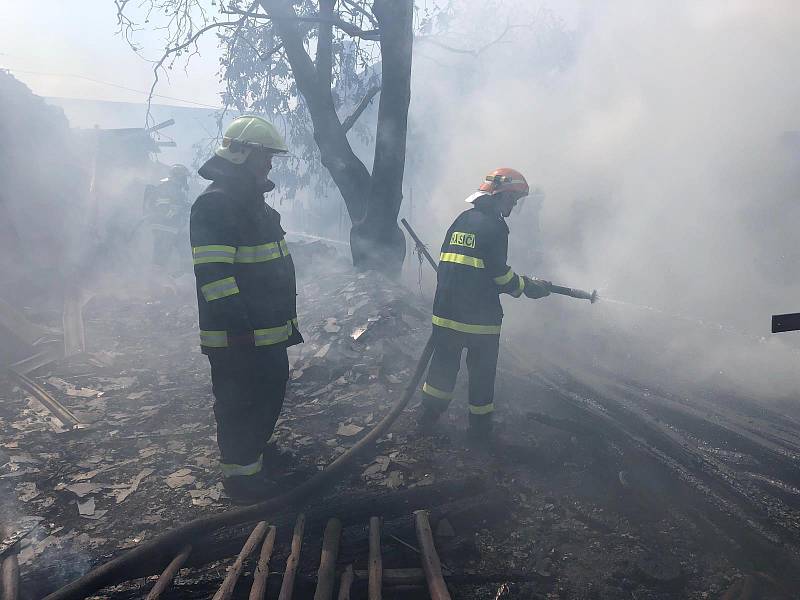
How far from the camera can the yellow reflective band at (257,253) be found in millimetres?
3432

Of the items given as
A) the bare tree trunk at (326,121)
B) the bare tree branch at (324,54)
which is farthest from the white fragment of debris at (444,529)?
the bare tree branch at (324,54)

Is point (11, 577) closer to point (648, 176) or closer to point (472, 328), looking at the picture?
point (472, 328)

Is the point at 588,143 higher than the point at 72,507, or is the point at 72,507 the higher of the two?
the point at 588,143

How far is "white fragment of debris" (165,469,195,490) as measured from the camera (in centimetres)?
391

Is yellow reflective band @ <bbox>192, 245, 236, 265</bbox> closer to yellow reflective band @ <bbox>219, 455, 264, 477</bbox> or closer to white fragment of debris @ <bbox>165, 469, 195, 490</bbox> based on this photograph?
yellow reflective band @ <bbox>219, 455, 264, 477</bbox>

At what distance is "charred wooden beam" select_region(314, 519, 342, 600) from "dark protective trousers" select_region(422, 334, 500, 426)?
1.44 m

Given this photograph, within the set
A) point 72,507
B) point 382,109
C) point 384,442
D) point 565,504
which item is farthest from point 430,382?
point 382,109

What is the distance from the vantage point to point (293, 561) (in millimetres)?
2887

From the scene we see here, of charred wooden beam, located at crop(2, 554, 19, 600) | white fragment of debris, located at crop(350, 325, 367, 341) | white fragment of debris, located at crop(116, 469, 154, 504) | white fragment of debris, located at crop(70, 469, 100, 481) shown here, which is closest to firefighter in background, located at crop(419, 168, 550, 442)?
white fragment of debris, located at crop(350, 325, 367, 341)

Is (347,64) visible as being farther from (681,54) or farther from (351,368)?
(681,54)

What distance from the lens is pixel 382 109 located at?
784 cm

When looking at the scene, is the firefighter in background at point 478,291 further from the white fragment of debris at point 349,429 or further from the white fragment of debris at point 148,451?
the white fragment of debris at point 148,451

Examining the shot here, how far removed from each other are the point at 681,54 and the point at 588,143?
10.3 feet

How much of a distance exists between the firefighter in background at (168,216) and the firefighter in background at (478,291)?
1001 cm
